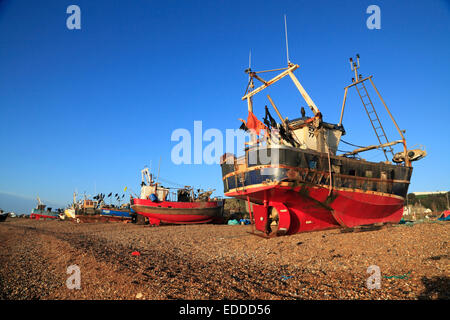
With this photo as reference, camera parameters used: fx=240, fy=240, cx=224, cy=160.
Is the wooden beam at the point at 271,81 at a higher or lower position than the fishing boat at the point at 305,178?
higher

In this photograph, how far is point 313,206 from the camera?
14.8 m

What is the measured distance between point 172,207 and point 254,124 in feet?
53.6

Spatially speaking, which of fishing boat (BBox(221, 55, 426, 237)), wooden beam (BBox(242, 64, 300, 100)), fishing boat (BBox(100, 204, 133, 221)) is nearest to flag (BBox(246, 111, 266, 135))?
fishing boat (BBox(221, 55, 426, 237))

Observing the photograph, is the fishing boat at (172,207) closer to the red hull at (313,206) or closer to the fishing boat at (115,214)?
the fishing boat at (115,214)

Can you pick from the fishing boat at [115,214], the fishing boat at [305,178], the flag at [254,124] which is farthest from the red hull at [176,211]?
the flag at [254,124]

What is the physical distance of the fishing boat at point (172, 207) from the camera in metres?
28.0

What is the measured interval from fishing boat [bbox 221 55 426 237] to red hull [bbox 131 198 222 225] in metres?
13.4

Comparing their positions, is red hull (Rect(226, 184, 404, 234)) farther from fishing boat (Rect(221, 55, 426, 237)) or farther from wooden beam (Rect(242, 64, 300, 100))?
wooden beam (Rect(242, 64, 300, 100))

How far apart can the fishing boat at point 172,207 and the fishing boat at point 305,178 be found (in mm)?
13488

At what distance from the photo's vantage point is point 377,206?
1694cm
